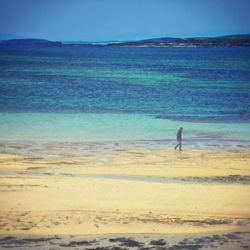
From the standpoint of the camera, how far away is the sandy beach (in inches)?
376

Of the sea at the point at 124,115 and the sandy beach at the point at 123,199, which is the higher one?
the sea at the point at 124,115

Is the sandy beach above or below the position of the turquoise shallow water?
below

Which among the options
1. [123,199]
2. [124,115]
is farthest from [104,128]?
[123,199]

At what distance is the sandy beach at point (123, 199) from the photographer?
9555 millimetres

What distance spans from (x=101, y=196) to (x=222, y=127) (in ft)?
51.9

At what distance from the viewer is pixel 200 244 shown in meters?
9.12

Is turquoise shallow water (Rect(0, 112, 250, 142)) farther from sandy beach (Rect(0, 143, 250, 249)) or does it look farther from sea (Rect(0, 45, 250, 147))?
sandy beach (Rect(0, 143, 250, 249))

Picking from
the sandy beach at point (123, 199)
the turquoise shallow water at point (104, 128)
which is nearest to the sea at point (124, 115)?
the turquoise shallow water at point (104, 128)

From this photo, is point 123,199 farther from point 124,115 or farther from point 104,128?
point 124,115

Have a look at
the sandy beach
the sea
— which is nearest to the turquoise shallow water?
the sea

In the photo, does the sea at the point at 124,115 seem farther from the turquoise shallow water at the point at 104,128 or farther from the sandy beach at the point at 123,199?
the sandy beach at the point at 123,199

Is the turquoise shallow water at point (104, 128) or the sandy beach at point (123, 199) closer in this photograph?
the sandy beach at point (123, 199)

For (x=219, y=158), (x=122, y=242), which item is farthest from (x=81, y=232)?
(x=219, y=158)

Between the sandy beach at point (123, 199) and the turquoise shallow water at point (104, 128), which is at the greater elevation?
the turquoise shallow water at point (104, 128)
